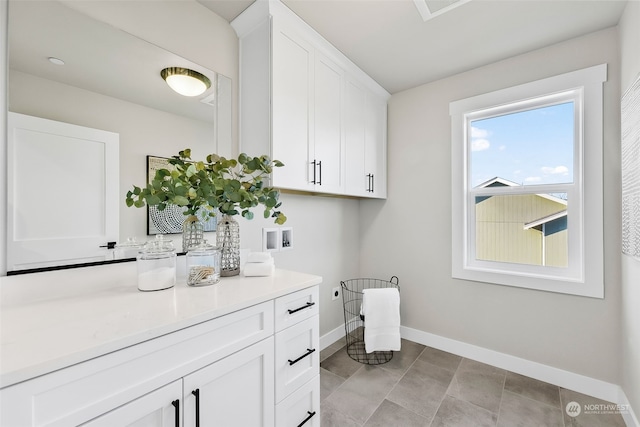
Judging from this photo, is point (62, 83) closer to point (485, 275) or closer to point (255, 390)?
point (255, 390)

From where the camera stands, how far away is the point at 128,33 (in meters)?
1.26

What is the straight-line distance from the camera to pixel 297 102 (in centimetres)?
167

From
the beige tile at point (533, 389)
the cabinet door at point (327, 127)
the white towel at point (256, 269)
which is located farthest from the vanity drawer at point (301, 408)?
the beige tile at point (533, 389)

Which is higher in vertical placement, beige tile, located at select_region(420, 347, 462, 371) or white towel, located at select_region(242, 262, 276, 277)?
white towel, located at select_region(242, 262, 276, 277)

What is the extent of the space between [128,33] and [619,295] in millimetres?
3163

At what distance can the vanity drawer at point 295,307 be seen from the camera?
3.70 ft

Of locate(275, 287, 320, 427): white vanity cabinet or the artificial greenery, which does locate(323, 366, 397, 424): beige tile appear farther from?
the artificial greenery

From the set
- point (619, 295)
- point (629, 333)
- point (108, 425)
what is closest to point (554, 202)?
point (619, 295)

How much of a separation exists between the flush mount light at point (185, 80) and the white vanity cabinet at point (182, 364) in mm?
1041

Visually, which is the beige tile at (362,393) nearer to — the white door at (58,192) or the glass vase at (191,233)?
the glass vase at (191,233)

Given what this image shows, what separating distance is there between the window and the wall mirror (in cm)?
210

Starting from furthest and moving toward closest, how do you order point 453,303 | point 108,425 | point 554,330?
point 453,303, point 554,330, point 108,425

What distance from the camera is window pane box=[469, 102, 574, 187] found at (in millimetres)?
1935

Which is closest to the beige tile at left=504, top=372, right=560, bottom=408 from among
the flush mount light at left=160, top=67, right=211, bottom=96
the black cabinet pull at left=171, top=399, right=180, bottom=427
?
the black cabinet pull at left=171, top=399, right=180, bottom=427
